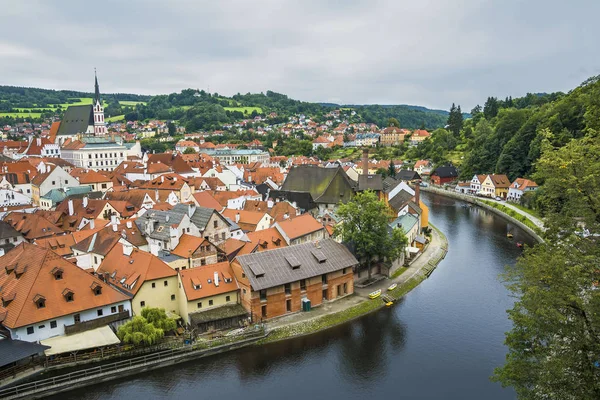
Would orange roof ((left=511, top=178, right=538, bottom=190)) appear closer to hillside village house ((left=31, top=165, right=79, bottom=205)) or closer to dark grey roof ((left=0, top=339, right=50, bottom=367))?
hillside village house ((left=31, top=165, right=79, bottom=205))

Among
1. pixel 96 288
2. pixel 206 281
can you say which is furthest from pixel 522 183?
pixel 96 288

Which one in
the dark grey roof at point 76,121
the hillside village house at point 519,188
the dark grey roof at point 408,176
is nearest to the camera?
the hillside village house at point 519,188

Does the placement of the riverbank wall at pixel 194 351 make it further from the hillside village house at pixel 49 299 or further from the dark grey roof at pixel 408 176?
the dark grey roof at pixel 408 176

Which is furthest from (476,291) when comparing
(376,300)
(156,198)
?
(156,198)

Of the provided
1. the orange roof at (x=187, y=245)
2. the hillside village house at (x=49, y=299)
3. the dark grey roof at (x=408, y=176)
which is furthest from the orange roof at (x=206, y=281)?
the dark grey roof at (x=408, y=176)

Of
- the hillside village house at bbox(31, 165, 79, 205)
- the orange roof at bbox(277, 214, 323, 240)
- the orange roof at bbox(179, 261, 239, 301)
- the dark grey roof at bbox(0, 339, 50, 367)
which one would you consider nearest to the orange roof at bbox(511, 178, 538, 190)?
the orange roof at bbox(277, 214, 323, 240)

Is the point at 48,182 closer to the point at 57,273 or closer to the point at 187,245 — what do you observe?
the point at 187,245

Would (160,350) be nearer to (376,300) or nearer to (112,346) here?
(112,346)
